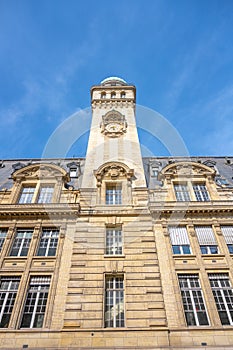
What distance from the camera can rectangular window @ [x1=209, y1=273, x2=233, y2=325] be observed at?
41.5 ft

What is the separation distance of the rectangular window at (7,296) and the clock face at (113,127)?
16.9 meters

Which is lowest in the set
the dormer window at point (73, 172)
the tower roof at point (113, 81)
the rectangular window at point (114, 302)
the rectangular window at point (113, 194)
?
the rectangular window at point (114, 302)

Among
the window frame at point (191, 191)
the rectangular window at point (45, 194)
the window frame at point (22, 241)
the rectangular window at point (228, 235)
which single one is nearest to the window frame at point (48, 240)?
the window frame at point (22, 241)

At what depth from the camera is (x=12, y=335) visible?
11719 millimetres

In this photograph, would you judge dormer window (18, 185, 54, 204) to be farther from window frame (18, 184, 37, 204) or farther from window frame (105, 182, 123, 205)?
Answer: window frame (105, 182, 123, 205)

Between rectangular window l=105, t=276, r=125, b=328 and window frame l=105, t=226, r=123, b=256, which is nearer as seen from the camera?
rectangular window l=105, t=276, r=125, b=328

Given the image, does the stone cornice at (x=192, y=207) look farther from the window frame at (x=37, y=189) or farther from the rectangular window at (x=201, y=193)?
the window frame at (x=37, y=189)

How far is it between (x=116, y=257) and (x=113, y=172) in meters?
7.53

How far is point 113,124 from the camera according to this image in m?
27.2

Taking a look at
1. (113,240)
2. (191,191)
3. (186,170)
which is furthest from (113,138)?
(113,240)

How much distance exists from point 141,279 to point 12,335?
6747 millimetres

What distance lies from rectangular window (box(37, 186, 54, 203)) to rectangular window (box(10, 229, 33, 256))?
2759mm

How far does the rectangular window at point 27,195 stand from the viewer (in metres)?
18.8

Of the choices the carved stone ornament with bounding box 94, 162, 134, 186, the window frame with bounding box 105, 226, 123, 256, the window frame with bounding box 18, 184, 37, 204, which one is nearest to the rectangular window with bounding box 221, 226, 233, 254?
the window frame with bounding box 105, 226, 123, 256
